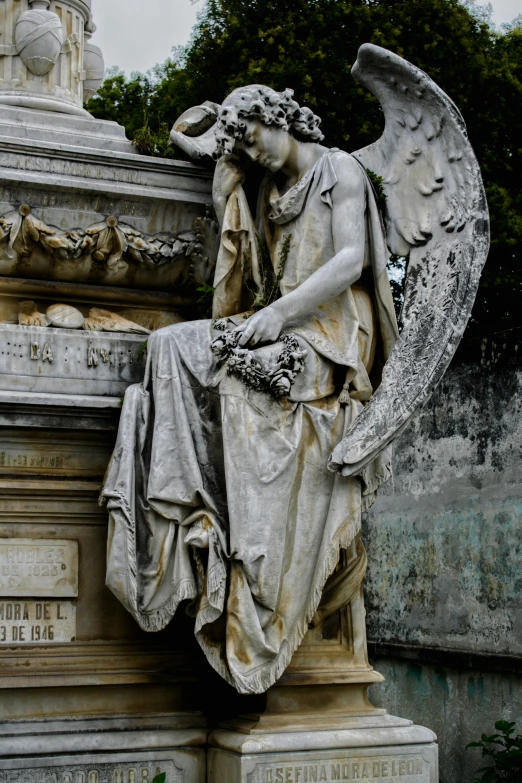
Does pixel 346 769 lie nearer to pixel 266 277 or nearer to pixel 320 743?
pixel 320 743

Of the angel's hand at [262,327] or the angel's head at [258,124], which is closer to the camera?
the angel's hand at [262,327]

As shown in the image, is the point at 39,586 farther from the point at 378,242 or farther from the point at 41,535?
the point at 378,242

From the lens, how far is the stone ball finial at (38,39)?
7.62 metres

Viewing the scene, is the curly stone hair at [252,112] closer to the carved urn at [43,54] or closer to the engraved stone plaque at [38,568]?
the carved urn at [43,54]

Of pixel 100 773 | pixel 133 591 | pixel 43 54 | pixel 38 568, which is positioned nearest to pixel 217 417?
pixel 133 591

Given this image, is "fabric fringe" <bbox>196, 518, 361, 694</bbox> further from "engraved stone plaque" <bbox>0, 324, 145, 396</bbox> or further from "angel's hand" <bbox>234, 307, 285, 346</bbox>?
"engraved stone plaque" <bbox>0, 324, 145, 396</bbox>

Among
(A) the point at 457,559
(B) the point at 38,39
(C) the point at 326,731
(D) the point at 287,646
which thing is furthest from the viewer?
(A) the point at 457,559

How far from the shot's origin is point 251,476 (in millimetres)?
6523

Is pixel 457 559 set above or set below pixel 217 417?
below

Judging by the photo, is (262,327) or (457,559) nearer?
(262,327)

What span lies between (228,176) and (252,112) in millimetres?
393

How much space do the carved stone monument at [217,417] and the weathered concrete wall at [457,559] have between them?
5268 mm

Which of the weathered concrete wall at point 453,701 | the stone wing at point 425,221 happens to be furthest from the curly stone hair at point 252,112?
the weathered concrete wall at point 453,701

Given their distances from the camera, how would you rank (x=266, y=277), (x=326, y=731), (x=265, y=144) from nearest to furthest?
(x=326, y=731), (x=265, y=144), (x=266, y=277)
